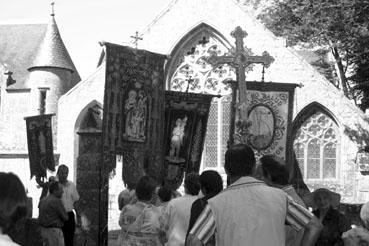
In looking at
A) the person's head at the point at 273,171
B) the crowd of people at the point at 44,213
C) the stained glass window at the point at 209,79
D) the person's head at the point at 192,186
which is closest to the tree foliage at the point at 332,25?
the stained glass window at the point at 209,79

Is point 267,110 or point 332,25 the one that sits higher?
point 332,25

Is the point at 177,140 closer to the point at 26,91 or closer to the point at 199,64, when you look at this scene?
the point at 199,64

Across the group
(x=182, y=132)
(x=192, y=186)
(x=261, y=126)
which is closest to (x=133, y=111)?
(x=182, y=132)

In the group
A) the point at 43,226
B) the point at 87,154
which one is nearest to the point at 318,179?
the point at 87,154

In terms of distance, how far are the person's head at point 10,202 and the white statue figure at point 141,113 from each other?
30.4 feet

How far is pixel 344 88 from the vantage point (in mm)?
27906

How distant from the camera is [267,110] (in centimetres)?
1460

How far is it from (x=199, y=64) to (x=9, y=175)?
886 inches

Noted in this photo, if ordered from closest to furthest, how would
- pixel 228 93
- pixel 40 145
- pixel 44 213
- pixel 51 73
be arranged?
1. pixel 44 213
2. pixel 40 145
3. pixel 228 93
4. pixel 51 73

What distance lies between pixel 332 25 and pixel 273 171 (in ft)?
64.4

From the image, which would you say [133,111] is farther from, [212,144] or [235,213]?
[212,144]

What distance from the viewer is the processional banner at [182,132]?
1344cm

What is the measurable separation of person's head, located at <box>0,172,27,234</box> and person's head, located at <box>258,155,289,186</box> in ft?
9.53

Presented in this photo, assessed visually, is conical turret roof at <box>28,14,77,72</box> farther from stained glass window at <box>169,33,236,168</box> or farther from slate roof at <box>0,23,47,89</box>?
stained glass window at <box>169,33,236,168</box>
